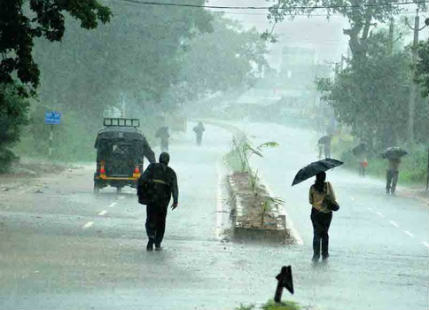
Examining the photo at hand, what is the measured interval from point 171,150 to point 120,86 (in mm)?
12906

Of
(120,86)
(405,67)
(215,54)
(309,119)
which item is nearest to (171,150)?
(120,86)

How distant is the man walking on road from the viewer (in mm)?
19625

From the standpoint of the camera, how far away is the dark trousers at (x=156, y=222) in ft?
64.6

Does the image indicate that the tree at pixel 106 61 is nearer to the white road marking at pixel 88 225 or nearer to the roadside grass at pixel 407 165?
the roadside grass at pixel 407 165

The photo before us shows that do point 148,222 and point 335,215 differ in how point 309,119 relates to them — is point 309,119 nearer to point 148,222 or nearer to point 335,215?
point 335,215

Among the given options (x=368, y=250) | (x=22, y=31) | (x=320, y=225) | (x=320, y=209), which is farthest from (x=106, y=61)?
(x=320, y=209)

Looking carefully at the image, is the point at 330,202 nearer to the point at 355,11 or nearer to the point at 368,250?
the point at 368,250

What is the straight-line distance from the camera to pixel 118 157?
3488 centimetres

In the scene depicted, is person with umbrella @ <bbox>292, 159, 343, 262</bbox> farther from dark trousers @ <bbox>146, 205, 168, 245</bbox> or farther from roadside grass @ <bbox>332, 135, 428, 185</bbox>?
roadside grass @ <bbox>332, 135, 428, 185</bbox>

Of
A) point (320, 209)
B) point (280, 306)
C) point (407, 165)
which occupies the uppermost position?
point (280, 306)

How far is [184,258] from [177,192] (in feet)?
5.12

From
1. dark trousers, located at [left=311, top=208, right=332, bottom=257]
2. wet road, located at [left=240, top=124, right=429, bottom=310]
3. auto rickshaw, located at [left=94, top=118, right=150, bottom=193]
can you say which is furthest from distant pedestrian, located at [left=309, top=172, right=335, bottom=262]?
auto rickshaw, located at [left=94, top=118, right=150, bottom=193]

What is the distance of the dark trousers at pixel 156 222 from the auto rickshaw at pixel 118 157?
14828 mm

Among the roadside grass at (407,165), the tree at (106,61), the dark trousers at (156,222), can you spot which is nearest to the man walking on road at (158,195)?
the dark trousers at (156,222)
